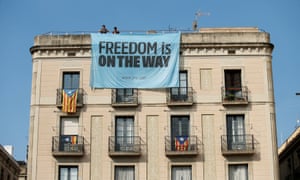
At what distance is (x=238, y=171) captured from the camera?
37656mm

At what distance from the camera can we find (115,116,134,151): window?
38125 mm

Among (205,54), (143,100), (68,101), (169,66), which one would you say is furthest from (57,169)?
(205,54)

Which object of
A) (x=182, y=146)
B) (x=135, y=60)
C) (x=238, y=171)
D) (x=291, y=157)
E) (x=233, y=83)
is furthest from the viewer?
(x=291, y=157)

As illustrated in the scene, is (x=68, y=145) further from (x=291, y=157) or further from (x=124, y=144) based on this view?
(x=291, y=157)

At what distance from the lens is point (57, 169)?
37.9m

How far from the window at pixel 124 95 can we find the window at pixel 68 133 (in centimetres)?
324

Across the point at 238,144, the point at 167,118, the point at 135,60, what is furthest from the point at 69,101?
the point at 238,144

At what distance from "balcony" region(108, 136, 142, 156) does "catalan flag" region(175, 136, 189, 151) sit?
2426mm

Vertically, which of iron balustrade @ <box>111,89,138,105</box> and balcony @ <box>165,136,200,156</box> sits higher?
iron balustrade @ <box>111,89,138,105</box>

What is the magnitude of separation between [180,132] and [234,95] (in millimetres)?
4444

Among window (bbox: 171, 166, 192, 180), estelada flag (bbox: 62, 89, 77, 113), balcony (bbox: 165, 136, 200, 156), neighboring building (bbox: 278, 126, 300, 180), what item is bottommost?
window (bbox: 171, 166, 192, 180)

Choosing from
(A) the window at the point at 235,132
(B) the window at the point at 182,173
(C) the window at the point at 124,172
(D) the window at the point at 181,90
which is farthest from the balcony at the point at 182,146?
(D) the window at the point at 181,90

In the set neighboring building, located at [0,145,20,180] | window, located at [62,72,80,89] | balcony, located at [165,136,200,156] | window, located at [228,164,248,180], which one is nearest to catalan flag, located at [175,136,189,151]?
balcony, located at [165,136,200,156]

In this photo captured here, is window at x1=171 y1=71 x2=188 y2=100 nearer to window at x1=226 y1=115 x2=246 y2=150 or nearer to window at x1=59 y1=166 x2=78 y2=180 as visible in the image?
window at x1=226 y1=115 x2=246 y2=150
